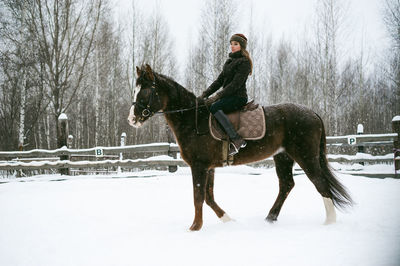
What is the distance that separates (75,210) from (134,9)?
16951 mm

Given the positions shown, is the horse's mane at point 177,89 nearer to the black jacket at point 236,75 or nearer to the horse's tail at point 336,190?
the black jacket at point 236,75

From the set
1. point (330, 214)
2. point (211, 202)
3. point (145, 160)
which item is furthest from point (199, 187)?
point (145, 160)

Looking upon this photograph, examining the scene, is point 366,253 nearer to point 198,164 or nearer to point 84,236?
point 198,164

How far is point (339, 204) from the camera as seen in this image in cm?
366

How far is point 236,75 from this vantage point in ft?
11.4

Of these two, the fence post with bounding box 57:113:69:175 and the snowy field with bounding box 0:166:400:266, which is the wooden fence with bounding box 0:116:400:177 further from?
the snowy field with bounding box 0:166:400:266

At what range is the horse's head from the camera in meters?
3.36

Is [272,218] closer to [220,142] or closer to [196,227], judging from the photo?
[196,227]

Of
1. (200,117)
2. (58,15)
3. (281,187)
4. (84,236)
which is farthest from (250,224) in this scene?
(58,15)

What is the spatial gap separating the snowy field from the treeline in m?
2.16

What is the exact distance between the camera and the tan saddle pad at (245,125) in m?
3.52

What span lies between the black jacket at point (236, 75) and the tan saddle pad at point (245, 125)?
0.92 ft

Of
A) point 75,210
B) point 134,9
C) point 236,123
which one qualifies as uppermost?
point 134,9

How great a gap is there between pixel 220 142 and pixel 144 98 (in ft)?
3.89
